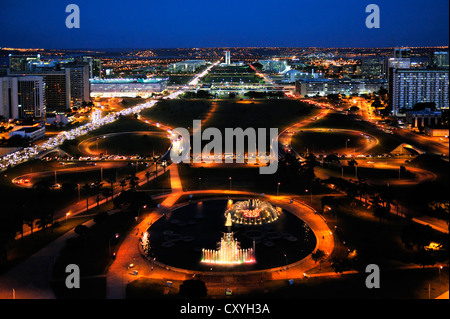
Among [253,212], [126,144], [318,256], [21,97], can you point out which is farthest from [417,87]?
[21,97]

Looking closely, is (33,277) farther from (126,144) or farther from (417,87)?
(417,87)

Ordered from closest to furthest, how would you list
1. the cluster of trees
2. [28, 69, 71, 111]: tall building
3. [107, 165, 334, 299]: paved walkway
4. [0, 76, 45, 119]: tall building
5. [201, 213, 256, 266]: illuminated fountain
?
1. [107, 165, 334, 299]: paved walkway
2. [201, 213, 256, 266]: illuminated fountain
3. [0, 76, 45, 119]: tall building
4. [28, 69, 71, 111]: tall building
5. the cluster of trees

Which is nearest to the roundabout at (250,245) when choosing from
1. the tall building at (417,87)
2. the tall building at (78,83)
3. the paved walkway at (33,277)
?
the paved walkway at (33,277)

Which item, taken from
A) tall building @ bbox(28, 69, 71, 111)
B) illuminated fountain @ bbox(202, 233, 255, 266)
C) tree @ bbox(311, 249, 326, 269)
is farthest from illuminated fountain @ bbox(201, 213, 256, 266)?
tall building @ bbox(28, 69, 71, 111)

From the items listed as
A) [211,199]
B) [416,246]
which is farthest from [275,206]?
[416,246]

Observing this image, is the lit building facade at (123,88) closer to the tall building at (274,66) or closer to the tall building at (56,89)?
the tall building at (56,89)

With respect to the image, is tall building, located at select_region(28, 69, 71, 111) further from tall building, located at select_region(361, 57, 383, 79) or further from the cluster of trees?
tall building, located at select_region(361, 57, 383, 79)

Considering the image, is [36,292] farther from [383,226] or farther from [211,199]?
[383,226]
